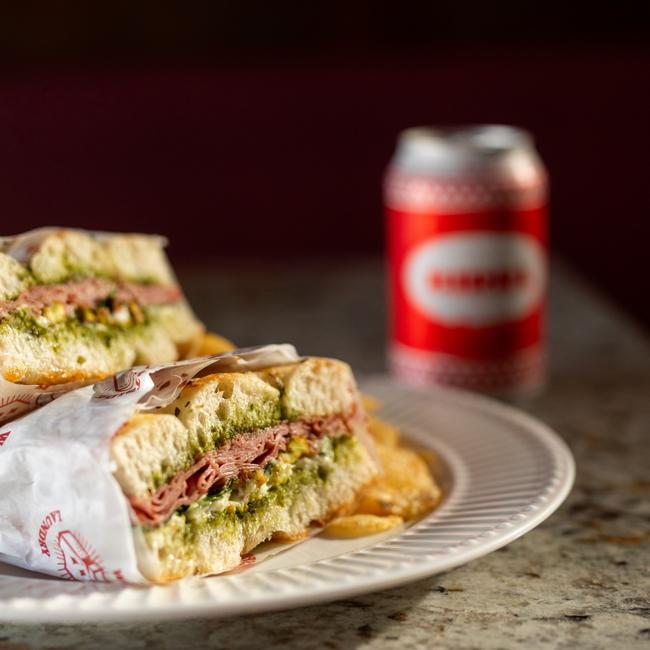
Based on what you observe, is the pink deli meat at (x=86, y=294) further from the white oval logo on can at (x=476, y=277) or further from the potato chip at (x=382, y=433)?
the white oval logo on can at (x=476, y=277)

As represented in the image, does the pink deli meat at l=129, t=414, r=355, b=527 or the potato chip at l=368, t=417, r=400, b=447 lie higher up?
the pink deli meat at l=129, t=414, r=355, b=527

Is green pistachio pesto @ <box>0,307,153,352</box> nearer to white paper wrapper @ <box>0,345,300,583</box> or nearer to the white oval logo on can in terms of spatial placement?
white paper wrapper @ <box>0,345,300,583</box>

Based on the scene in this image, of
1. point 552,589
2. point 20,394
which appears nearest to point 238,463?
point 20,394

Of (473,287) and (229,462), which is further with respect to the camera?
(473,287)

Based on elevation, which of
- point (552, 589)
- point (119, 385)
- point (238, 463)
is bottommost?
point (552, 589)

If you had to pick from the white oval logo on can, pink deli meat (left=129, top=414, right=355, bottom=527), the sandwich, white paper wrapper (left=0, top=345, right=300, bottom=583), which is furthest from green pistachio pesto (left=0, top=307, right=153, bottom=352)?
the white oval logo on can

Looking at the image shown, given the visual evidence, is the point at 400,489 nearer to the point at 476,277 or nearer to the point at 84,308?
the point at 84,308

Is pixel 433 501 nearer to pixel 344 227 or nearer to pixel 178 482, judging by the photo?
pixel 178 482
